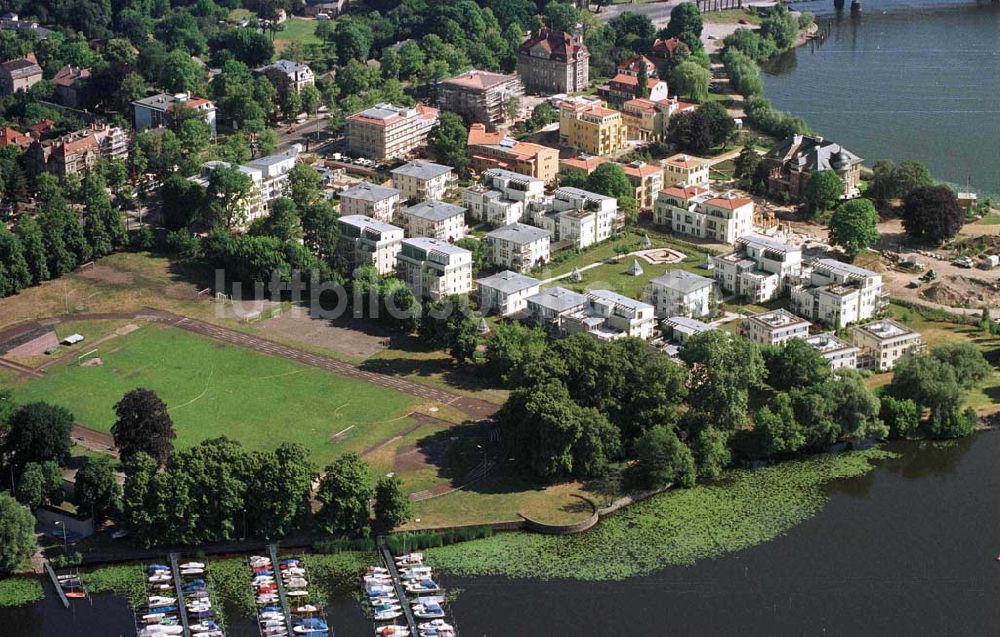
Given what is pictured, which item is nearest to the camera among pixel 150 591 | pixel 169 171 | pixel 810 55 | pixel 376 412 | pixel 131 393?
pixel 150 591

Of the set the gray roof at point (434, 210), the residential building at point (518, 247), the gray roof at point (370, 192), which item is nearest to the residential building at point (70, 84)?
the gray roof at point (370, 192)

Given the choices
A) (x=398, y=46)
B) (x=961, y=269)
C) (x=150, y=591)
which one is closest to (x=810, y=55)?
(x=398, y=46)

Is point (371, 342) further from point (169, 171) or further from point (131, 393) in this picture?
point (169, 171)

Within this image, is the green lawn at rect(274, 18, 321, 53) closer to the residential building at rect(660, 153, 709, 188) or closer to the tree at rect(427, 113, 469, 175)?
the tree at rect(427, 113, 469, 175)

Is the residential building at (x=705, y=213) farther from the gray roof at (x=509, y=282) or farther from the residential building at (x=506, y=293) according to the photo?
the residential building at (x=506, y=293)

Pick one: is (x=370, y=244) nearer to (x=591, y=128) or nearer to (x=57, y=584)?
(x=591, y=128)
